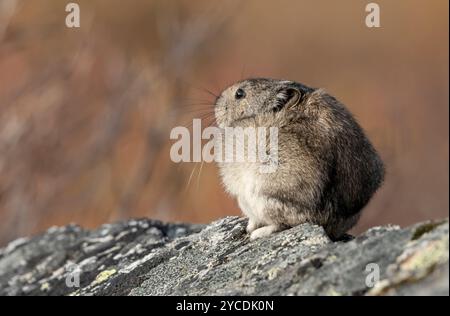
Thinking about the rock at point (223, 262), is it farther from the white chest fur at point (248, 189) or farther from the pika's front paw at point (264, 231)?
the white chest fur at point (248, 189)

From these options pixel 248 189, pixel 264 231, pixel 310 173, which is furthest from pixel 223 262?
pixel 310 173

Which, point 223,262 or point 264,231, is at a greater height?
point 264,231

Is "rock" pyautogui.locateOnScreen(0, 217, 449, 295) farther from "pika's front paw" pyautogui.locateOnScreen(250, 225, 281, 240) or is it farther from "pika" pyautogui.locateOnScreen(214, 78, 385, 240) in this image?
"pika" pyautogui.locateOnScreen(214, 78, 385, 240)

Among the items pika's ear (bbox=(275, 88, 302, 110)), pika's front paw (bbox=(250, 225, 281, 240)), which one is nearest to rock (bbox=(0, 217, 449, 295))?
pika's front paw (bbox=(250, 225, 281, 240))

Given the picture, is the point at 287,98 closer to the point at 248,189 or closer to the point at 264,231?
the point at 248,189

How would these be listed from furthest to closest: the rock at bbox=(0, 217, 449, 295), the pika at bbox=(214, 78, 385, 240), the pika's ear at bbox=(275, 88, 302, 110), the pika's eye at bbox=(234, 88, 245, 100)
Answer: the pika's eye at bbox=(234, 88, 245, 100)
the pika's ear at bbox=(275, 88, 302, 110)
the pika at bbox=(214, 78, 385, 240)
the rock at bbox=(0, 217, 449, 295)

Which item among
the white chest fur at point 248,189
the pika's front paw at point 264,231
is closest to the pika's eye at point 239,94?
the white chest fur at point 248,189
